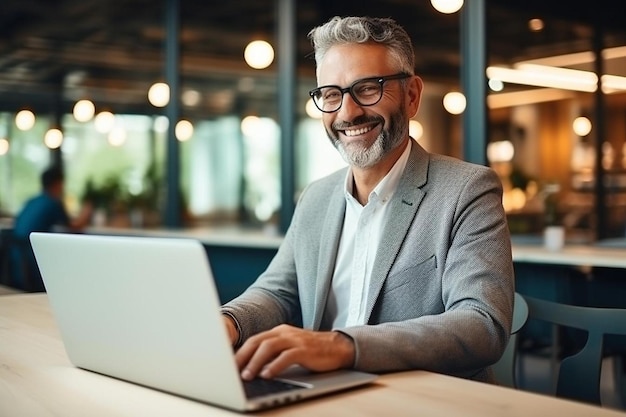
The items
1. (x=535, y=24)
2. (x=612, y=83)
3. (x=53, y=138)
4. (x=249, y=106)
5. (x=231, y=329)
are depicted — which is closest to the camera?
(x=231, y=329)

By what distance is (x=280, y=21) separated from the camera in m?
5.59

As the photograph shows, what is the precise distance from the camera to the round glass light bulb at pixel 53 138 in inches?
347

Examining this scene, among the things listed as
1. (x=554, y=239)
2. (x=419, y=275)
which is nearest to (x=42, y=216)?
(x=554, y=239)

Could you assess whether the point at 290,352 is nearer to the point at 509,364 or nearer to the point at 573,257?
the point at 509,364

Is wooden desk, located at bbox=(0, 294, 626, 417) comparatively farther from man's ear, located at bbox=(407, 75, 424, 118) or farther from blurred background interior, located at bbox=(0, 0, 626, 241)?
blurred background interior, located at bbox=(0, 0, 626, 241)

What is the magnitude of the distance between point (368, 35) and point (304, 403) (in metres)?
0.94

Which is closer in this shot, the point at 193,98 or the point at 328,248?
the point at 328,248

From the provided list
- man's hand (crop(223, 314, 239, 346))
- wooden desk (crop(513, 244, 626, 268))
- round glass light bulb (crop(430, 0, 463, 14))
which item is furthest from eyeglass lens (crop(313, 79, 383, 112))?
round glass light bulb (crop(430, 0, 463, 14))

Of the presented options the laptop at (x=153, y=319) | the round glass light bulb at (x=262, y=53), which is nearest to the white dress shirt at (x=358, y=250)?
the laptop at (x=153, y=319)

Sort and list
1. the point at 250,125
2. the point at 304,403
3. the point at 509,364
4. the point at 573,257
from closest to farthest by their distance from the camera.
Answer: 1. the point at 304,403
2. the point at 509,364
3. the point at 573,257
4. the point at 250,125

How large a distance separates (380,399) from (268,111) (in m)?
8.80

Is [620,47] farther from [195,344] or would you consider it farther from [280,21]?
[195,344]

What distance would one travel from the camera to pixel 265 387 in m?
1.20

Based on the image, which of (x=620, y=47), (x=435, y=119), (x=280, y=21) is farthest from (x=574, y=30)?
(x=435, y=119)
